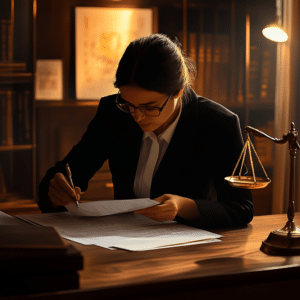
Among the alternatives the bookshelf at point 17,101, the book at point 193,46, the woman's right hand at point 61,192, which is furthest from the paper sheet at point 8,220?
the book at point 193,46

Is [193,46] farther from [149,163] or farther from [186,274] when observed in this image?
[186,274]

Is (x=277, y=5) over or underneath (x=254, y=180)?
over

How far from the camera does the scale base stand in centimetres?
125

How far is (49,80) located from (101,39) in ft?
1.48

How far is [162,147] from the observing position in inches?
78.8

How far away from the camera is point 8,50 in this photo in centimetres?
316

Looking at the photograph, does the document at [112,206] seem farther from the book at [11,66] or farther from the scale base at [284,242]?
the book at [11,66]

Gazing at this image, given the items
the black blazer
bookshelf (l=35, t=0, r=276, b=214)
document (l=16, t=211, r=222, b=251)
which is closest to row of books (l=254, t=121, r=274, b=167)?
bookshelf (l=35, t=0, r=276, b=214)

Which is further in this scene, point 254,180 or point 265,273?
point 254,180

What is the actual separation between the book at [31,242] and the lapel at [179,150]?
0.83m

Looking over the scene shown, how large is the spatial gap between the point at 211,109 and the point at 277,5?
2.16 metres

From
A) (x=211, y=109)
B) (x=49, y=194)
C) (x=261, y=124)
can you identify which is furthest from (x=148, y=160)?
(x=261, y=124)

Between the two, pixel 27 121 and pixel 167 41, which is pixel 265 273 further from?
pixel 27 121

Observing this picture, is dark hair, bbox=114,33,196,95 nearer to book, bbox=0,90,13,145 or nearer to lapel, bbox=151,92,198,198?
lapel, bbox=151,92,198,198
